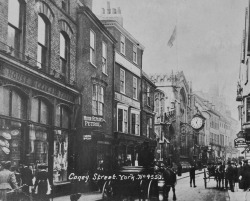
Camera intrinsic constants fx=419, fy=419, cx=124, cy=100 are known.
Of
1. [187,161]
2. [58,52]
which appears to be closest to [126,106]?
[58,52]

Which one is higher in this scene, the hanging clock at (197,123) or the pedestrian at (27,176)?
the hanging clock at (197,123)

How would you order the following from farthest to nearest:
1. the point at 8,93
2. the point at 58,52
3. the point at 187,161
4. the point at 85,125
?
the point at 187,161 → the point at 85,125 → the point at 58,52 → the point at 8,93

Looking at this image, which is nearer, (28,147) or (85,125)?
(28,147)

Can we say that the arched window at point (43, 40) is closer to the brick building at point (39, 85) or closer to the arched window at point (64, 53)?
the brick building at point (39, 85)

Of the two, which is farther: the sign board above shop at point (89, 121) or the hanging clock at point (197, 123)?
the hanging clock at point (197, 123)

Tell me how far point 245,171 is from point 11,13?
11.3m

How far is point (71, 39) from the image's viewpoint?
619 inches

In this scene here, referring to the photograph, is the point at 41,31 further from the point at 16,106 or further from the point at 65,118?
the point at 65,118

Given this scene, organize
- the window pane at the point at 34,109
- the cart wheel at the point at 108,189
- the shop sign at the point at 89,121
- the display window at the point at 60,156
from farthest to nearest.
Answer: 1. the shop sign at the point at 89,121
2. the display window at the point at 60,156
3. the window pane at the point at 34,109
4. the cart wheel at the point at 108,189

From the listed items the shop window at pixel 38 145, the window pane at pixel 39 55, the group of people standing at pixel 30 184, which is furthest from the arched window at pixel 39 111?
the group of people standing at pixel 30 184

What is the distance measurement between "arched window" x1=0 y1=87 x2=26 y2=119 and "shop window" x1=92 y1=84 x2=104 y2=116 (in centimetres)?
573

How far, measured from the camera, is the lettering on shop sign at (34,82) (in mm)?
10891

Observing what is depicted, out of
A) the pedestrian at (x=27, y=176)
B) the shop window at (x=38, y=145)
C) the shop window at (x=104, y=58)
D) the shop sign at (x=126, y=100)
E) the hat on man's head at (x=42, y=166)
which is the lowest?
the pedestrian at (x=27, y=176)

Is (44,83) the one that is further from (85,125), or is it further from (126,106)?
(126,106)
